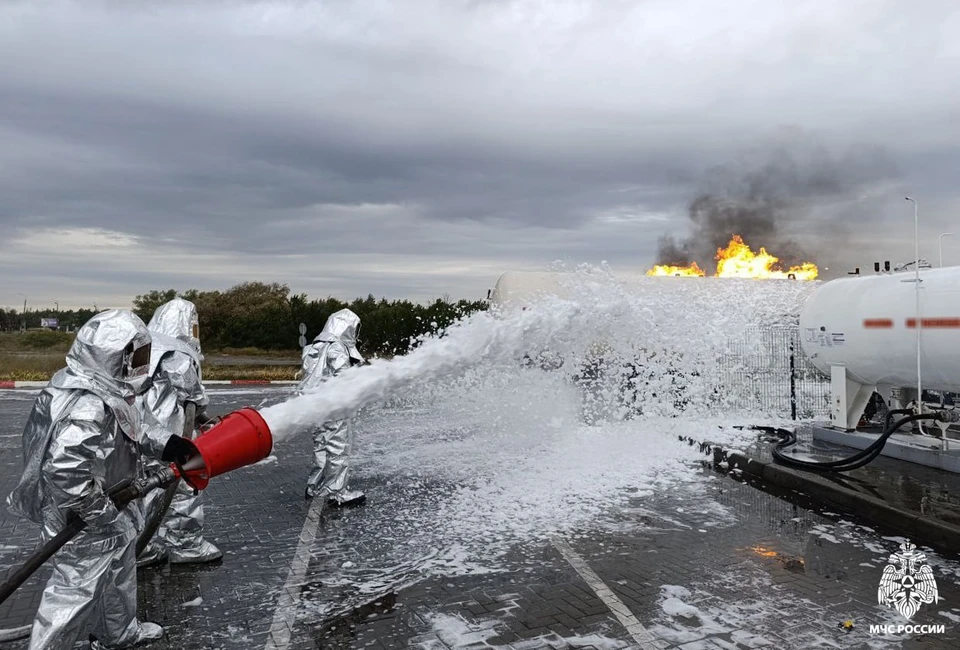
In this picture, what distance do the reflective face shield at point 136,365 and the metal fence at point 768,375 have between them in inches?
450

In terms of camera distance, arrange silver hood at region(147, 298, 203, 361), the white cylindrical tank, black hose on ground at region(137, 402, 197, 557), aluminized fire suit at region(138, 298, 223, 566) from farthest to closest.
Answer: the white cylindrical tank, silver hood at region(147, 298, 203, 361), aluminized fire suit at region(138, 298, 223, 566), black hose on ground at region(137, 402, 197, 557)

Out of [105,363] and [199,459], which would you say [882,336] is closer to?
[199,459]

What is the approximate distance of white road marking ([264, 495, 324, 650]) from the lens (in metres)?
3.90

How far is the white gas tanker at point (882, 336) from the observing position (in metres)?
7.08

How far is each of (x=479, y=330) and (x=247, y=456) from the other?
11.6 feet

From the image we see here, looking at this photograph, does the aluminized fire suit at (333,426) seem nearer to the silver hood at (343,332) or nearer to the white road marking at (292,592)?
the silver hood at (343,332)

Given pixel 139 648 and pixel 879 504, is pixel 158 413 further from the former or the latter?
pixel 879 504

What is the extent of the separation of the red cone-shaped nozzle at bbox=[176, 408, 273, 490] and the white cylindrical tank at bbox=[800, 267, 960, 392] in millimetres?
6902

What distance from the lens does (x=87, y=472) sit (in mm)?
3344

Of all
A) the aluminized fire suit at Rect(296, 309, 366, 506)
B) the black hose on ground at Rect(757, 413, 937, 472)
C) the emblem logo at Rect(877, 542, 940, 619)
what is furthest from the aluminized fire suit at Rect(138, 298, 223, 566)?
the black hose on ground at Rect(757, 413, 937, 472)

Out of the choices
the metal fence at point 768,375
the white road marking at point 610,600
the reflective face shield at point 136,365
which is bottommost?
the white road marking at point 610,600

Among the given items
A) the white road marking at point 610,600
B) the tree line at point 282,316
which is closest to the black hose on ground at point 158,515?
the white road marking at point 610,600

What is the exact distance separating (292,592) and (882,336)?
718 cm

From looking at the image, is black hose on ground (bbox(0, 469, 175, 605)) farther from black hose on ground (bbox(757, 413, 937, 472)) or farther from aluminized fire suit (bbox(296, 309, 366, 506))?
black hose on ground (bbox(757, 413, 937, 472))
